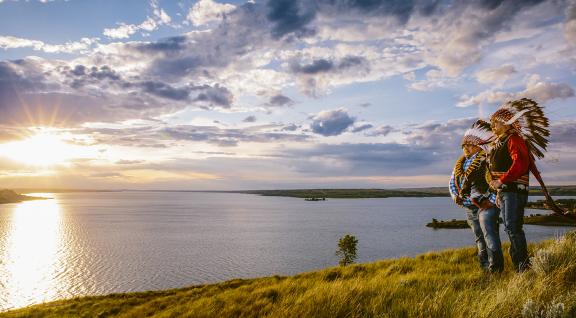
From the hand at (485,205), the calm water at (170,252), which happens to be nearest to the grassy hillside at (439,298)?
the hand at (485,205)

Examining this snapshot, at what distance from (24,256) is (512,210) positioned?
91424 mm

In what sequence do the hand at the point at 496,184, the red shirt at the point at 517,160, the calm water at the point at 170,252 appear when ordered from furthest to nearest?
1. the calm water at the point at 170,252
2. the hand at the point at 496,184
3. the red shirt at the point at 517,160

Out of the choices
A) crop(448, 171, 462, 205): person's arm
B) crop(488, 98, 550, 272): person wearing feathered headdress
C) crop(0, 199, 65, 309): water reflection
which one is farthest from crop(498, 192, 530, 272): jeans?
crop(0, 199, 65, 309): water reflection

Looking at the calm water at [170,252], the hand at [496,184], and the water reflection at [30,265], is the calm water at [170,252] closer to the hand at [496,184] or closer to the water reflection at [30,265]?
the water reflection at [30,265]

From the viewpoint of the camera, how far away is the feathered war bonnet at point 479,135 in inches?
304

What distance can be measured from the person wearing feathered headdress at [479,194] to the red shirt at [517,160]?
92 centimetres

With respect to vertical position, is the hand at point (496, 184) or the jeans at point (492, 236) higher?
the hand at point (496, 184)

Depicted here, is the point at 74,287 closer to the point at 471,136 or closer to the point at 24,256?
the point at 24,256

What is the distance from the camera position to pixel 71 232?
358 ft

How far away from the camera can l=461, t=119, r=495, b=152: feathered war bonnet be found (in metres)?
7.72

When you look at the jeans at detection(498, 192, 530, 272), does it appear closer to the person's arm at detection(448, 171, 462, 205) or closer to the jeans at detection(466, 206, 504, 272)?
the jeans at detection(466, 206, 504, 272)

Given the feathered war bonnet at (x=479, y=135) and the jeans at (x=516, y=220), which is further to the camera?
the feathered war bonnet at (x=479, y=135)

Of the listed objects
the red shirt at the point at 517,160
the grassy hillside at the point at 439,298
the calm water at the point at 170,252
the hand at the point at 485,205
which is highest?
the red shirt at the point at 517,160

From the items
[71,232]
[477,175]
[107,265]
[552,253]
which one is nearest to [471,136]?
[477,175]
